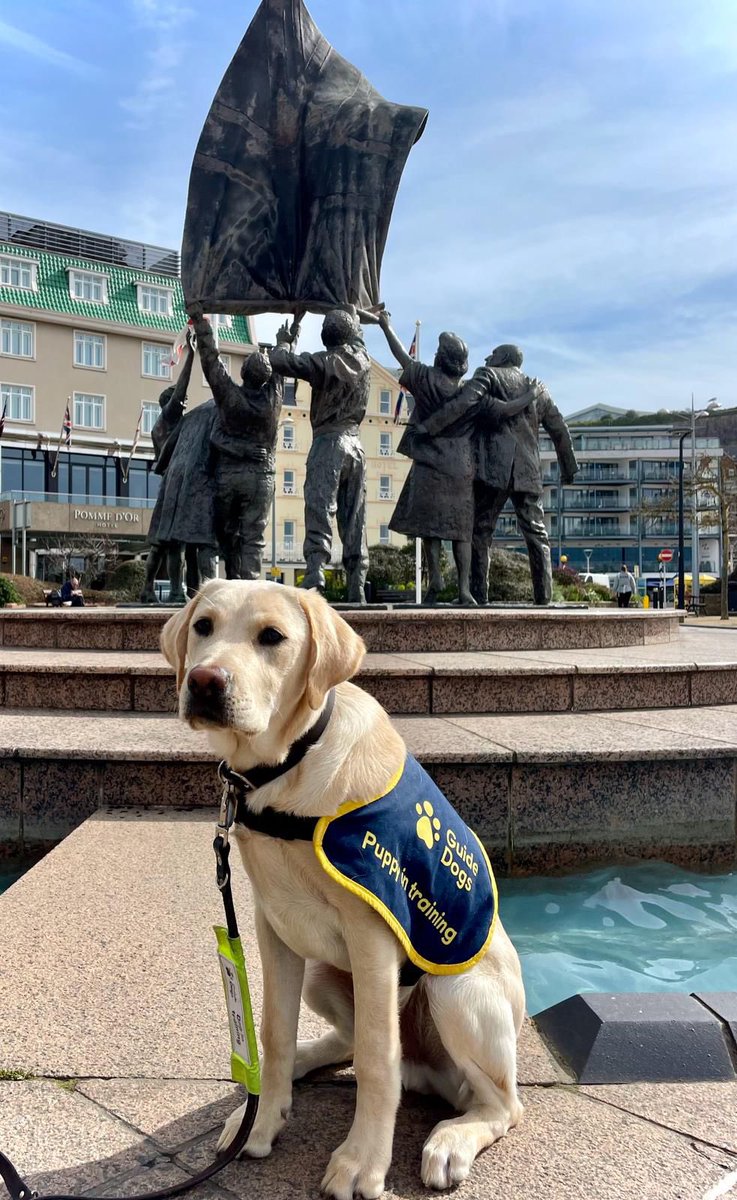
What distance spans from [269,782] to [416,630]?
6203 mm

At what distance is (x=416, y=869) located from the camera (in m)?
1.84

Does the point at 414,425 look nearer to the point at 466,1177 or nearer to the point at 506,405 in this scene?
the point at 506,405

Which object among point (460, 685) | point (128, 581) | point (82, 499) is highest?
point (82, 499)

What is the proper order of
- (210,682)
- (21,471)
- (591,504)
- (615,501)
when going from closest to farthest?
(210,682) → (21,471) → (591,504) → (615,501)

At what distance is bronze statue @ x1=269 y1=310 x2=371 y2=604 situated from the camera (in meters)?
9.80

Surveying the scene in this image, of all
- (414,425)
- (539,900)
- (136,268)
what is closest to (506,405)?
(414,425)

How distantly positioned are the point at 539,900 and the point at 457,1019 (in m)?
2.37

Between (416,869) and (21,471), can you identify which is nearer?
(416,869)

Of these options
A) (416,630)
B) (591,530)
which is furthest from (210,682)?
(591,530)

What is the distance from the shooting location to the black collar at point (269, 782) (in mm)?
1699

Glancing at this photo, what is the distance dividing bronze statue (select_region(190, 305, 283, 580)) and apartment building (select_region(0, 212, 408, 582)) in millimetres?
33444

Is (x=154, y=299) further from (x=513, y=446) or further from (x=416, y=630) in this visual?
(x=416, y=630)

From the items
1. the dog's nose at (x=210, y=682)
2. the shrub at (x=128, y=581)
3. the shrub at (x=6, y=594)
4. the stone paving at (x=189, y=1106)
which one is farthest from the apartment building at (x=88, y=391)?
the dog's nose at (x=210, y=682)

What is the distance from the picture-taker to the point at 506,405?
10.7m
